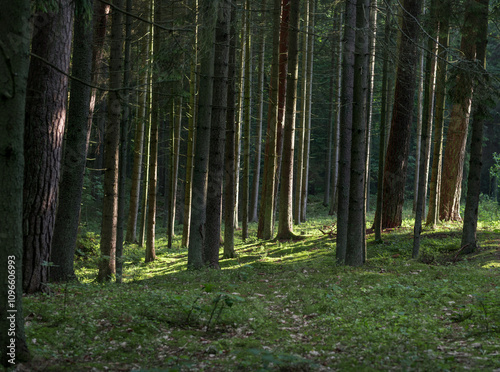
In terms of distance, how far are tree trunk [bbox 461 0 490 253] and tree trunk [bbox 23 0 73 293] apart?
9075 millimetres

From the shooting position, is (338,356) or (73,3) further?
(73,3)

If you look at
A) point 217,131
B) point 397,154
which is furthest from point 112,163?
point 397,154

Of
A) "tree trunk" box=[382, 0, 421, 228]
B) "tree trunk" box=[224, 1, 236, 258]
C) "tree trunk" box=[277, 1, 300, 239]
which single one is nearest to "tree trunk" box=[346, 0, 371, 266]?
"tree trunk" box=[224, 1, 236, 258]

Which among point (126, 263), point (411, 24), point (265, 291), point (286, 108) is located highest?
point (411, 24)

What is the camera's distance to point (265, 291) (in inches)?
323

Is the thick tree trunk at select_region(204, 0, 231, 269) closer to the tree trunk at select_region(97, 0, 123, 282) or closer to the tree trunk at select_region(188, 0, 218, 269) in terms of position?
the tree trunk at select_region(188, 0, 218, 269)

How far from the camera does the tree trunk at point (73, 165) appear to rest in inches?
328

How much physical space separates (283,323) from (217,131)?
18.6ft

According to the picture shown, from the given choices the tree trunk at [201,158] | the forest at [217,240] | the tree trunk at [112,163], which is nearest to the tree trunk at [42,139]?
the forest at [217,240]

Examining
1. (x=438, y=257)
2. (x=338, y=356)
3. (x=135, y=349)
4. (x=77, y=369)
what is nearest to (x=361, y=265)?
(x=438, y=257)

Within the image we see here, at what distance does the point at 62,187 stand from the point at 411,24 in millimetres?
10656

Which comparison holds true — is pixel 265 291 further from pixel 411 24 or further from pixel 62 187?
pixel 411 24

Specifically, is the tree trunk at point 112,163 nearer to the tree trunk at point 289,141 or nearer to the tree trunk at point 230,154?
the tree trunk at point 230,154

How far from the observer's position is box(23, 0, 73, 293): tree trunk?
6.61m
